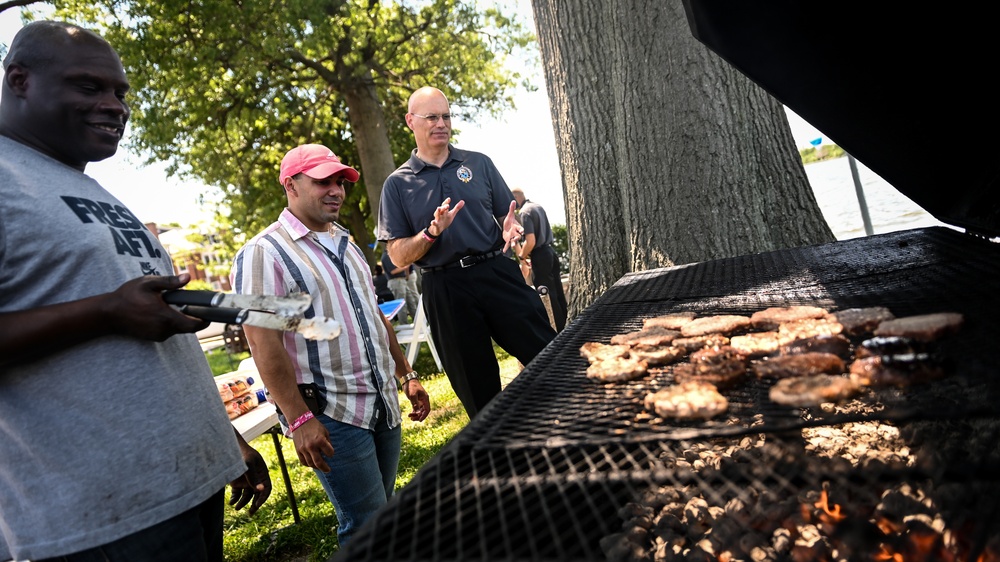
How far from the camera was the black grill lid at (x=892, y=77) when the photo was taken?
1.71 meters

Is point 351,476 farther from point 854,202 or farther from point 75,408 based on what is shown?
point 854,202

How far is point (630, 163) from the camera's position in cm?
433

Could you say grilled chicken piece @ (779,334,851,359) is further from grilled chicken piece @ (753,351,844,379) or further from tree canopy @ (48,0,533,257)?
tree canopy @ (48,0,533,257)

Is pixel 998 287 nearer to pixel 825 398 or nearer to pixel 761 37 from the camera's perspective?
pixel 825 398

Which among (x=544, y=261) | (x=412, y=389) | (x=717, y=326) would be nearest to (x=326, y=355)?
(x=412, y=389)

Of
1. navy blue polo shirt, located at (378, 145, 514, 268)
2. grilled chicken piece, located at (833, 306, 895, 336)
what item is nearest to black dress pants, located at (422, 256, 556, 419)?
navy blue polo shirt, located at (378, 145, 514, 268)

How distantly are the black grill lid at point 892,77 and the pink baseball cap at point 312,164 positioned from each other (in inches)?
67.5

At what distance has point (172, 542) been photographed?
1692 millimetres

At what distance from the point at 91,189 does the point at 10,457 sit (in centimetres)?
79

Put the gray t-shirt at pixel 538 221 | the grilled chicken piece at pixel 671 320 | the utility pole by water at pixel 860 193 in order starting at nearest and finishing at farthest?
the grilled chicken piece at pixel 671 320 → the utility pole by water at pixel 860 193 → the gray t-shirt at pixel 538 221

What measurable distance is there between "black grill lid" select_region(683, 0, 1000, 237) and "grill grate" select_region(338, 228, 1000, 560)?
0.92ft

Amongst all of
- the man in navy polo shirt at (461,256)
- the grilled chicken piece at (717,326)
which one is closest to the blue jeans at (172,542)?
the grilled chicken piece at (717,326)

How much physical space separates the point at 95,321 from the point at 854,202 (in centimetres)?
1211

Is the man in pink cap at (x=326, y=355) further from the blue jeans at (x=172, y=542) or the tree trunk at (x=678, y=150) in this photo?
the tree trunk at (x=678, y=150)
